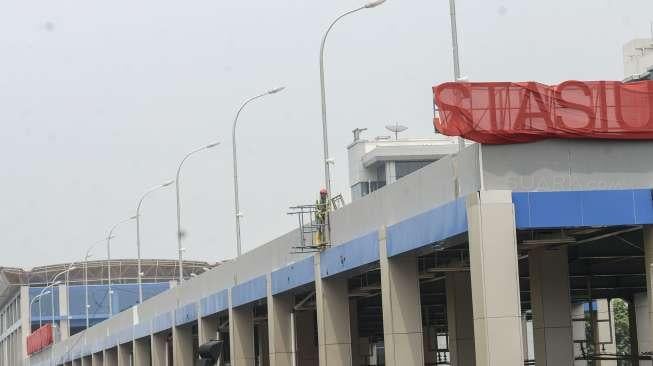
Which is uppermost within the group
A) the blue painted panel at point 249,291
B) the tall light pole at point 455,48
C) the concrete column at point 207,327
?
the tall light pole at point 455,48

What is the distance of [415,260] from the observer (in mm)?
34188

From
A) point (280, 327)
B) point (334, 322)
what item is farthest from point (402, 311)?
point (280, 327)

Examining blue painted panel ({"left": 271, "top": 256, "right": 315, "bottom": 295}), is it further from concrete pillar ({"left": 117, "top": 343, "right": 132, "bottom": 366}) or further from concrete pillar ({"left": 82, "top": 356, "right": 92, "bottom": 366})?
concrete pillar ({"left": 82, "top": 356, "right": 92, "bottom": 366})

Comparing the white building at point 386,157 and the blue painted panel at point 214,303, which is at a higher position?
the white building at point 386,157

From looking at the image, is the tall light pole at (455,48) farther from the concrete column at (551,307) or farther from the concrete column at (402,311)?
the concrete column at (551,307)

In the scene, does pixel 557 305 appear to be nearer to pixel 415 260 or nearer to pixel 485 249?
pixel 415 260

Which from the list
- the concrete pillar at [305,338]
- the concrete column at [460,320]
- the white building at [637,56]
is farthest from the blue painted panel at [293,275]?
the white building at [637,56]

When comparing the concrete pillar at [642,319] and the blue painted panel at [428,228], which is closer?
the blue painted panel at [428,228]

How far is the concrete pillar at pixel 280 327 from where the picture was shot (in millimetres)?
46938

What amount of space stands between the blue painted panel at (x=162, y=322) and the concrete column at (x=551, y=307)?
35239 millimetres

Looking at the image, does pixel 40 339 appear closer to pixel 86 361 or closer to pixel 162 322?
pixel 86 361

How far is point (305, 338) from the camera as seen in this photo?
62531 millimetres

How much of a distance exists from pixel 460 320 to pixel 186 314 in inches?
810

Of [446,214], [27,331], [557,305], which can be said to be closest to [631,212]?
[446,214]
